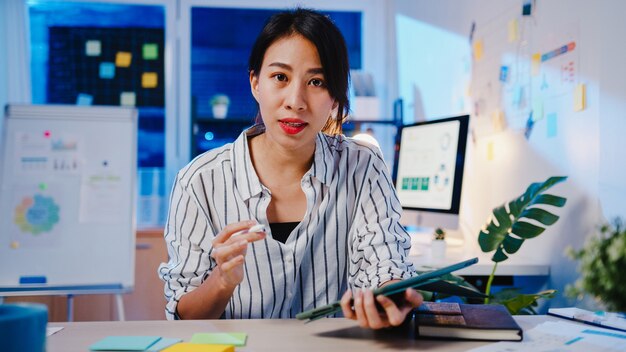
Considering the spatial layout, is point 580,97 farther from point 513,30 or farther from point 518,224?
point 513,30

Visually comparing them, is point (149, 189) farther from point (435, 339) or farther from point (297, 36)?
point (435, 339)

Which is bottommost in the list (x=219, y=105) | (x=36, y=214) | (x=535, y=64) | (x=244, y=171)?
(x=36, y=214)

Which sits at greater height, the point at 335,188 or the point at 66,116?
the point at 66,116

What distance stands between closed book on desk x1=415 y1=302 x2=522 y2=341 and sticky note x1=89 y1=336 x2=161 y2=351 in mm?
418

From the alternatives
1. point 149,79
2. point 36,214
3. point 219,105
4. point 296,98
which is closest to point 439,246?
point 296,98

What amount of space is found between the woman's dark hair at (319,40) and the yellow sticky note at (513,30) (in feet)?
3.36

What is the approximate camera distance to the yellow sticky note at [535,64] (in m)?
1.93

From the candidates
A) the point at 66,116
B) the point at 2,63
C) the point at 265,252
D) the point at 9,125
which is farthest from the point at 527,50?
the point at 2,63

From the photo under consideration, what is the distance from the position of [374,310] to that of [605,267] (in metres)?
0.37

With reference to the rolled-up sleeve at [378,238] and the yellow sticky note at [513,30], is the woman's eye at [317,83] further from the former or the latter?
the yellow sticky note at [513,30]

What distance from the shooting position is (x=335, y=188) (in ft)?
4.41

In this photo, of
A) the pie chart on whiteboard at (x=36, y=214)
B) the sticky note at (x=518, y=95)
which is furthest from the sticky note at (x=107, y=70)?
the sticky note at (x=518, y=95)

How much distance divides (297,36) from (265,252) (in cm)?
47

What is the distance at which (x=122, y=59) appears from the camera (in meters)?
3.93
